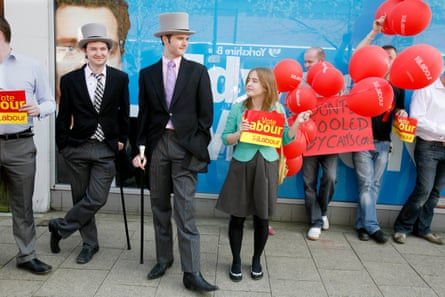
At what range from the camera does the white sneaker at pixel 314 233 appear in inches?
180

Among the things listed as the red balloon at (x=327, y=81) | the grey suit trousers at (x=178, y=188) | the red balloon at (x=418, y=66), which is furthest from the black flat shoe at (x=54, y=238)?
the red balloon at (x=418, y=66)

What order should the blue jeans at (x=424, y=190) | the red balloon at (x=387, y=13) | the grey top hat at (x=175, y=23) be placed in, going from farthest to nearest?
the blue jeans at (x=424, y=190)
the red balloon at (x=387, y=13)
the grey top hat at (x=175, y=23)

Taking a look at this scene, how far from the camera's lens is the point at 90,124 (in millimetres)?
3646

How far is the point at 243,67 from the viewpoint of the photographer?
190 inches

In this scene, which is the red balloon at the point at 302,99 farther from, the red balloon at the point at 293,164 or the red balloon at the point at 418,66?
the red balloon at the point at 418,66

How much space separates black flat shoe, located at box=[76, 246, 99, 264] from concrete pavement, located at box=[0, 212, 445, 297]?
5cm

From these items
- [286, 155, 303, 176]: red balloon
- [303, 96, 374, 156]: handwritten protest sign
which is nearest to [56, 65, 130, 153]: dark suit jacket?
[286, 155, 303, 176]: red balloon

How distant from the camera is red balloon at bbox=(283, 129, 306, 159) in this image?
3.94m

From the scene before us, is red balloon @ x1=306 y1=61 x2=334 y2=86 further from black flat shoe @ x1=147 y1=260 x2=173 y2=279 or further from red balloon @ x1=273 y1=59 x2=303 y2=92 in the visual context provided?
black flat shoe @ x1=147 y1=260 x2=173 y2=279

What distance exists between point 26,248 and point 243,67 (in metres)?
2.97

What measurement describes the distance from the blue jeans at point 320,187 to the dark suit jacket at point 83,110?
7.33 ft

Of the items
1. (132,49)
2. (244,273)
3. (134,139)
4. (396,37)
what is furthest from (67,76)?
(396,37)

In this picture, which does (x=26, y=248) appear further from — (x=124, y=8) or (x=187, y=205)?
(x=124, y=8)

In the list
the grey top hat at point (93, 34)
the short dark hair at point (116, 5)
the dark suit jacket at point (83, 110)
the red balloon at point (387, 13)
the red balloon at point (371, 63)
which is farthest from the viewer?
the short dark hair at point (116, 5)
